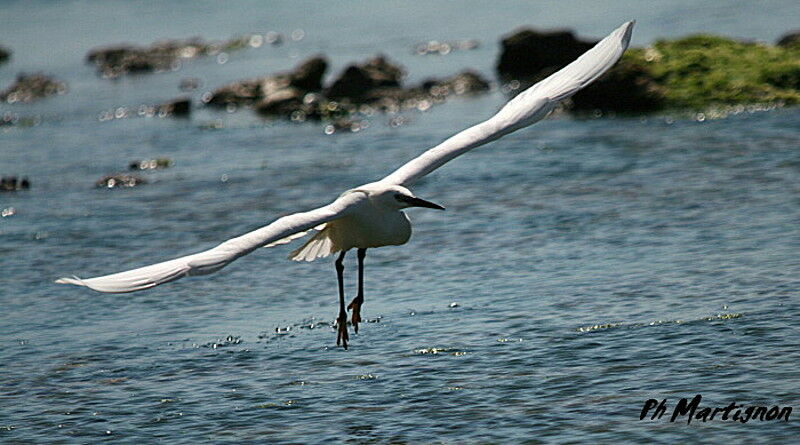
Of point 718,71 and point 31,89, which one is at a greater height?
point 31,89

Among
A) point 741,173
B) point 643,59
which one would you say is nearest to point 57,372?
point 741,173

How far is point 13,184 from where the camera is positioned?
26766mm

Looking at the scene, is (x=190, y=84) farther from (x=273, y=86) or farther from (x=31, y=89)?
(x=273, y=86)

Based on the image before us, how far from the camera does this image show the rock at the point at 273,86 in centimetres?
3456

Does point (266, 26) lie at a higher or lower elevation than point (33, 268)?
higher

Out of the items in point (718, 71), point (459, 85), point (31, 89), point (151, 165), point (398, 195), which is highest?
point (31, 89)

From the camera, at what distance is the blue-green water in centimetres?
1255

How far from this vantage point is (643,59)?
29719mm

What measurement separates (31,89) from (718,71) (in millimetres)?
23741

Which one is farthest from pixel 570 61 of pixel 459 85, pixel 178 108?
pixel 178 108

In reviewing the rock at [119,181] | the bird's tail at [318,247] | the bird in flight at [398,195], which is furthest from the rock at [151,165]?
the bird's tail at [318,247]

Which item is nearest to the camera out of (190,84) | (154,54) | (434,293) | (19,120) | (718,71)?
(434,293)

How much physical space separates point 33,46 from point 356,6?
1462 cm

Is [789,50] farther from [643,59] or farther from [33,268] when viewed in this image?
[33,268]
